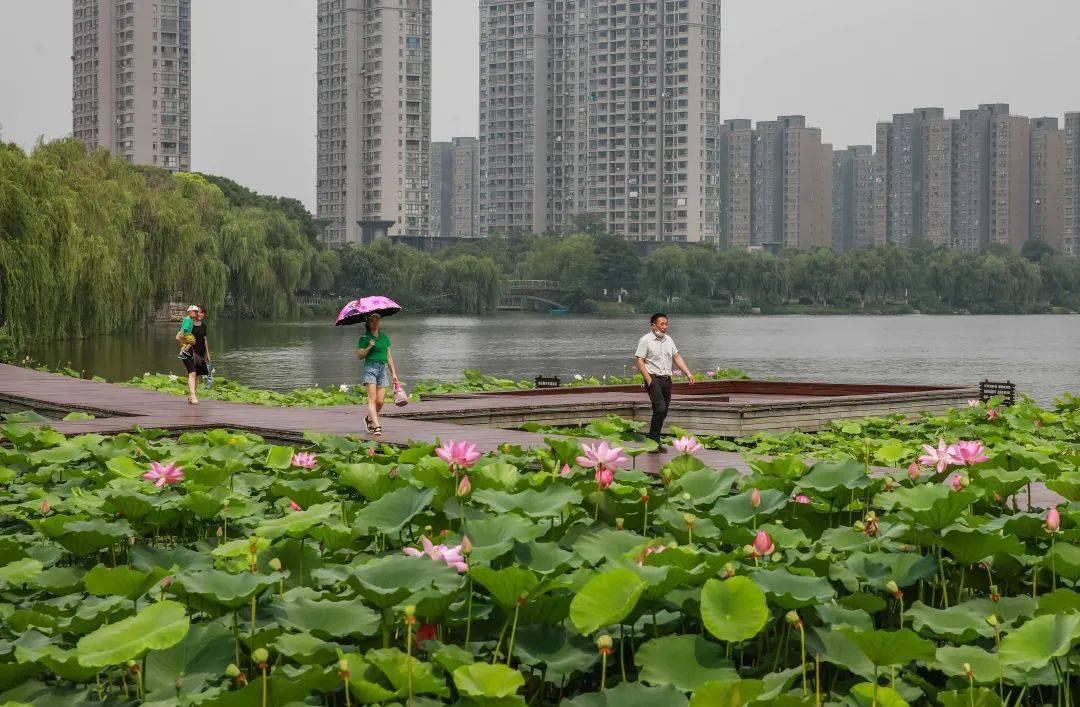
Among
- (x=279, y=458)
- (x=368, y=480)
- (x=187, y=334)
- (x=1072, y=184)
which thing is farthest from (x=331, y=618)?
(x=1072, y=184)

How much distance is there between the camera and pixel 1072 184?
144 m

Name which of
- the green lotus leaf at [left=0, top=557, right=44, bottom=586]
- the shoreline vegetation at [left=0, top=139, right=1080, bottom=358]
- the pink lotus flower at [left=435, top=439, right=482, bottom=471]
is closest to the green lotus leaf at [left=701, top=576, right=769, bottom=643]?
Answer: the pink lotus flower at [left=435, top=439, right=482, bottom=471]

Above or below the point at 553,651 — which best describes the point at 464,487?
above

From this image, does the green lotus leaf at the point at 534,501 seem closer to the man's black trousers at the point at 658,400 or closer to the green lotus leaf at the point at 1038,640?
the green lotus leaf at the point at 1038,640

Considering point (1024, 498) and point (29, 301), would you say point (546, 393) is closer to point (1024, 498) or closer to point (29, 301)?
point (1024, 498)

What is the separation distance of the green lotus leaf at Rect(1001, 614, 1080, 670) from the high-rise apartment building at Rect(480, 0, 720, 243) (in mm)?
111006

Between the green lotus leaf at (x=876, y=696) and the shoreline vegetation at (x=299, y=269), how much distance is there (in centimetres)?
1950

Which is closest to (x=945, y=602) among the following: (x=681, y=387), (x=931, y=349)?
(x=681, y=387)

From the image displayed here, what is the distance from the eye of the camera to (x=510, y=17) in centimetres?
12700

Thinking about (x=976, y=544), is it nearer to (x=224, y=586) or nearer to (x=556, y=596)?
(x=556, y=596)

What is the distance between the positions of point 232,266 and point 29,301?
19680 mm

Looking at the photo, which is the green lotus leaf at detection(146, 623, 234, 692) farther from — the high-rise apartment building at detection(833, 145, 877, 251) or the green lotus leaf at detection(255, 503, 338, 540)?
the high-rise apartment building at detection(833, 145, 877, 251)

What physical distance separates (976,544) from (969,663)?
25.4 inches

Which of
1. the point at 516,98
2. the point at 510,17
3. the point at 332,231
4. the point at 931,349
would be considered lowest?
the point at 931,349
